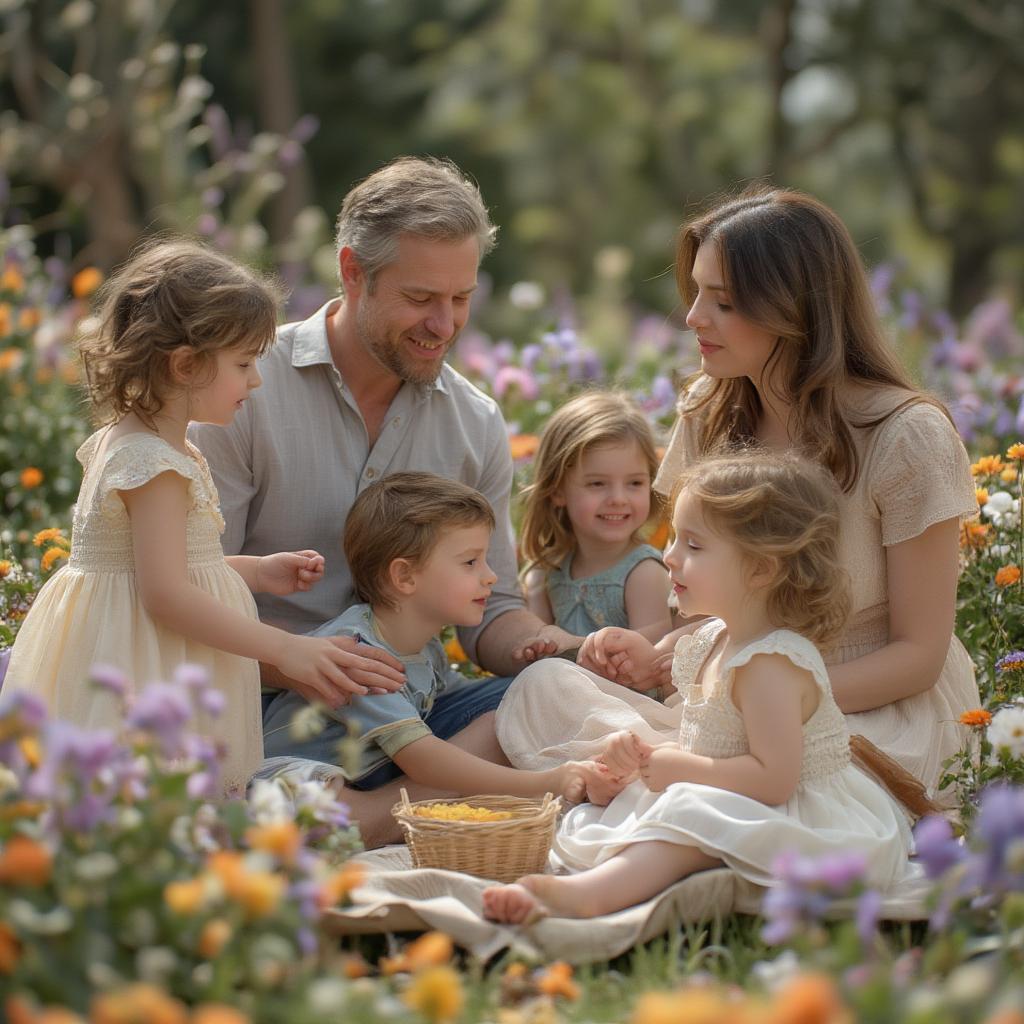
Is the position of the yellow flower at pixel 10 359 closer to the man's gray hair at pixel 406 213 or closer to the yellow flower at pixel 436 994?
the man's gray hair at pixel 406 213

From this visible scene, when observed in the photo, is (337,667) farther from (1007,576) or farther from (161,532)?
(1007,576)

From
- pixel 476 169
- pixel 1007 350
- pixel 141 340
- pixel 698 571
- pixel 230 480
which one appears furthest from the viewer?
pixel 476 169

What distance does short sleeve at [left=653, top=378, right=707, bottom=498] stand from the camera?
3.84m

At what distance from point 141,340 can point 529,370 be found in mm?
2374

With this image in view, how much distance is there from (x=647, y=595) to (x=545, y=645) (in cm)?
35

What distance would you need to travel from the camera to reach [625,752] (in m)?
3.09

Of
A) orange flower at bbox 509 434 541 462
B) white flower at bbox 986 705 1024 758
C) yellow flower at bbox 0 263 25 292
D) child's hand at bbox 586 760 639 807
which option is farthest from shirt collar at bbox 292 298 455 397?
yellow flower at bbox 0 263 25 292

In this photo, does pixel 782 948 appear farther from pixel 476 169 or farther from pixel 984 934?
pixel 476 169

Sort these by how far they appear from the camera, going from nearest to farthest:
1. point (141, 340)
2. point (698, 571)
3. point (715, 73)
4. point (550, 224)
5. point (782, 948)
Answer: point (782, 948), point (698, 571), point (141, 340), point (715, 73), point (550, 224)

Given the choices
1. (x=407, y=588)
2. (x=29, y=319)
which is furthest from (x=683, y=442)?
(x=29, y=319)

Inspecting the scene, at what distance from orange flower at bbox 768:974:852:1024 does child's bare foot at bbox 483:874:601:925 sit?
1.08 meters

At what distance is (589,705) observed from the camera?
354 centimetres

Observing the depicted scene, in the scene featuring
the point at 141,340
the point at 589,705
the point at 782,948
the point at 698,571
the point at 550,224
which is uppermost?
the point at 550,224

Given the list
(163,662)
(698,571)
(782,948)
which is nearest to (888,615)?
(698,571)
